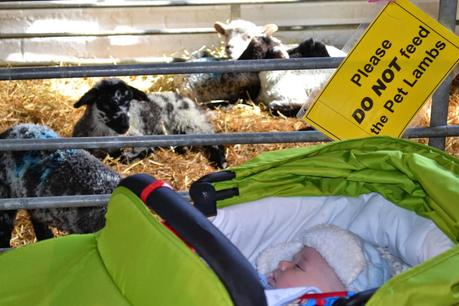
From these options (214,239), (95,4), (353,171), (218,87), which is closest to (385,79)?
(353,171)

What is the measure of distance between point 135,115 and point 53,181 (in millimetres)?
1836

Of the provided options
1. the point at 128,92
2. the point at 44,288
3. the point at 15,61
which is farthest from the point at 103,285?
the point at 15,61

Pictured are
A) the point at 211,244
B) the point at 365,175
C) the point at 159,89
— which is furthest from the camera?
the point at 159,89

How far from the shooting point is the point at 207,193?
1533 millimetres

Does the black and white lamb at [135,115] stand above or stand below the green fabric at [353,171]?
below

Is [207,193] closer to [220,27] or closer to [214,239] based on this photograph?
[214,239]

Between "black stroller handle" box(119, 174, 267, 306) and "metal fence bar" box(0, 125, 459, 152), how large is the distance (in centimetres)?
98

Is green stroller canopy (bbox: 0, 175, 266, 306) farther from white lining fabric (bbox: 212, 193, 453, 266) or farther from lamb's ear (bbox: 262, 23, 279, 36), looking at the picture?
lamb's ear (bbox: 262, 23, 279, 36)

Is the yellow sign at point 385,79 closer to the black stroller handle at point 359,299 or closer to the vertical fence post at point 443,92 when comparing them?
the vertical fence post at point 443,92

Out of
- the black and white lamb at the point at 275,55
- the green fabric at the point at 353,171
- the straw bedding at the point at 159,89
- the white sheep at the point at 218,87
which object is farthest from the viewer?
the white sheep at the point at 218,87

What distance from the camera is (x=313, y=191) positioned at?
1.73 metres

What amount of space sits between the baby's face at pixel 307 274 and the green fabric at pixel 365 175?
0.18 meters

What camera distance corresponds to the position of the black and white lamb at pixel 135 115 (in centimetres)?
498

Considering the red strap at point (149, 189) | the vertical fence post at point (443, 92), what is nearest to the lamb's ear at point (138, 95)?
the vertical fence post at point (443, 92)
